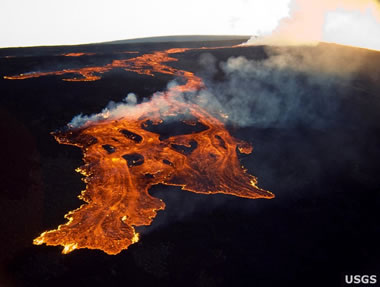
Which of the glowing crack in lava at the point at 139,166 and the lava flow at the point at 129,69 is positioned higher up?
the lava flow at the point at 129,69

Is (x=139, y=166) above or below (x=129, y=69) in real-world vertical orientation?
below

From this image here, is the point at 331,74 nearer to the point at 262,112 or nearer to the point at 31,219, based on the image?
the point at 262,112

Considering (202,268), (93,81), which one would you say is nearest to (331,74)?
(93,81)

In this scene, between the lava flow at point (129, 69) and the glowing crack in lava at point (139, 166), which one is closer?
the glowing crack in lava at point (139, 166)

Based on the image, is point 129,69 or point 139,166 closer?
point 139,166

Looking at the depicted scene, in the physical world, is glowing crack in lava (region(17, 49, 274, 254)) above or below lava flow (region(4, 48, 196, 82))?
below

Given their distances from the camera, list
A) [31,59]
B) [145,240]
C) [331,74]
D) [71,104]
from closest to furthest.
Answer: [145,240]
[71,104]
[331,74]
[31,59]

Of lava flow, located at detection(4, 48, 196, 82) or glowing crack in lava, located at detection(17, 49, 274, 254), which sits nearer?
glowing crack in lava, located at detection(17, 49, 274, 254)

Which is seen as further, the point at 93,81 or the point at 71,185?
the point at 93,81
